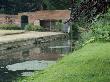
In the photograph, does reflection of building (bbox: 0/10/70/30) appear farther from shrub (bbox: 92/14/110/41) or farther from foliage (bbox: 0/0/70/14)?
shrub (bbox: 92/14/110/41)

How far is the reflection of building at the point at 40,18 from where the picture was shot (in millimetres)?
55812

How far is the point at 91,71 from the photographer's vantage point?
518 inches

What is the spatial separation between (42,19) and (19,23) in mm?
3610

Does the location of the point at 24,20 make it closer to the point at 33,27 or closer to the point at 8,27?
the point at 8,27

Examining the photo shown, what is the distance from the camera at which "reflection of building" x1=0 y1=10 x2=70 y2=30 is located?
55812 millimetres

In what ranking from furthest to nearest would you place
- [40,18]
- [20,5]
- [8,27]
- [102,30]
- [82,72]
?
[20,5]
[40,18]
[8,27]
[102,30]
[82,72]

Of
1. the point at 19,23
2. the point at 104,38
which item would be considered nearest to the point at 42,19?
the point at 19,23

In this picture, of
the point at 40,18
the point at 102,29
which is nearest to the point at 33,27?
the point at 40,18

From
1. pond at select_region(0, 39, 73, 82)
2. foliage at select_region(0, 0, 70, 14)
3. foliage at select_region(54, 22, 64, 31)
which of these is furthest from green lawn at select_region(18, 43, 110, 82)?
foliage at select_region(0, 0, 70, 14)

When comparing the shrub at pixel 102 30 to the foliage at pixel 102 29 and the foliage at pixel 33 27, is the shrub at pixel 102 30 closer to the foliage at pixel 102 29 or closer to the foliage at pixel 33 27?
the foliage at pixel 102 29

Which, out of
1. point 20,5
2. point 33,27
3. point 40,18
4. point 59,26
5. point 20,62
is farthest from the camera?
point 20,5

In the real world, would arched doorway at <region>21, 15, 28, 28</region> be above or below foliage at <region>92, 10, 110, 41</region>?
below

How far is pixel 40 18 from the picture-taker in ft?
188

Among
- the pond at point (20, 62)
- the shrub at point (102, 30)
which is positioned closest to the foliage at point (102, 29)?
the shrub at point (102, 30)
